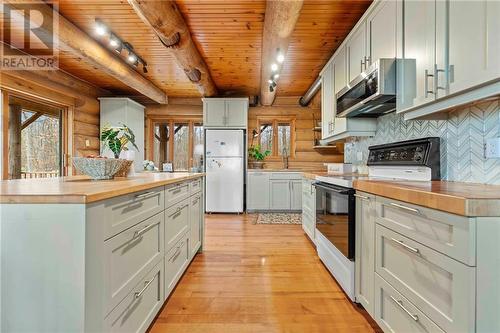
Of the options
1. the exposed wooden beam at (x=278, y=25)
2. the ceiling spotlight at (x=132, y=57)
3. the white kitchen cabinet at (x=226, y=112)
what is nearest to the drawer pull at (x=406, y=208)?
the exposed wooden beam at (x=278, y=25)

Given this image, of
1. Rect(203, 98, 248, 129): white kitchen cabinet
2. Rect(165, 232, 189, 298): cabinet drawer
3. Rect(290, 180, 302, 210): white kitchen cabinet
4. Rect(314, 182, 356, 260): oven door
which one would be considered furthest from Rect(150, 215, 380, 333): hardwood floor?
Rect(203, 98, 248, 129): white kitchen cabinet

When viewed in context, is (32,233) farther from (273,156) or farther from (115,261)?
(273,156)

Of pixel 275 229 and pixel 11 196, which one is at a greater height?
pixel 11 196

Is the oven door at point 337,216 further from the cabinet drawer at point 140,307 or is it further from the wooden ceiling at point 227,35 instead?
the wooden ceiling at point 227,35

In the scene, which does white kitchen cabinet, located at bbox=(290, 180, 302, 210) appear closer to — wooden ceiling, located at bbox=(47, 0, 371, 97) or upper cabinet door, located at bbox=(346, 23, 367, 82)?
wooden ceiling, located at bbox=(47, 0, 371, 97)

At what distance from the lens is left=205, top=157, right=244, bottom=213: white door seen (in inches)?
207

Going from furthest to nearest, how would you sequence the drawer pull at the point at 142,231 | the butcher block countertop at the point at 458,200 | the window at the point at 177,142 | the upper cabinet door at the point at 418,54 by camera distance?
the window at the point at 177,142 → the upper cabinet door at the point at 418,54 → the drawer pull at the point at 142,231 → the butcher block countertop at the point at 458,200

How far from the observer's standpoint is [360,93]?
7.26 ft

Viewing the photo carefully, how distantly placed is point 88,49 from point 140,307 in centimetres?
301

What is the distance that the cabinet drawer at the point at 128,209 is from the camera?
1136 mm

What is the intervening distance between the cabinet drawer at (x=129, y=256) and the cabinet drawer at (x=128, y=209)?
3 cm

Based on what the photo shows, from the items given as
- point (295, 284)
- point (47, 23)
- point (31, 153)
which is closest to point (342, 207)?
point (295, 284)

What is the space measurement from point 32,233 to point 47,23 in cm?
253

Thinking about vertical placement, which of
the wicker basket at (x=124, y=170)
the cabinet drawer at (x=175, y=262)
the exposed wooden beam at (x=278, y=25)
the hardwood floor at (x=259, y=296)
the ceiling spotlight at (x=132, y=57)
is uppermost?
the ceiling spotlight at (x=132, y=57)
